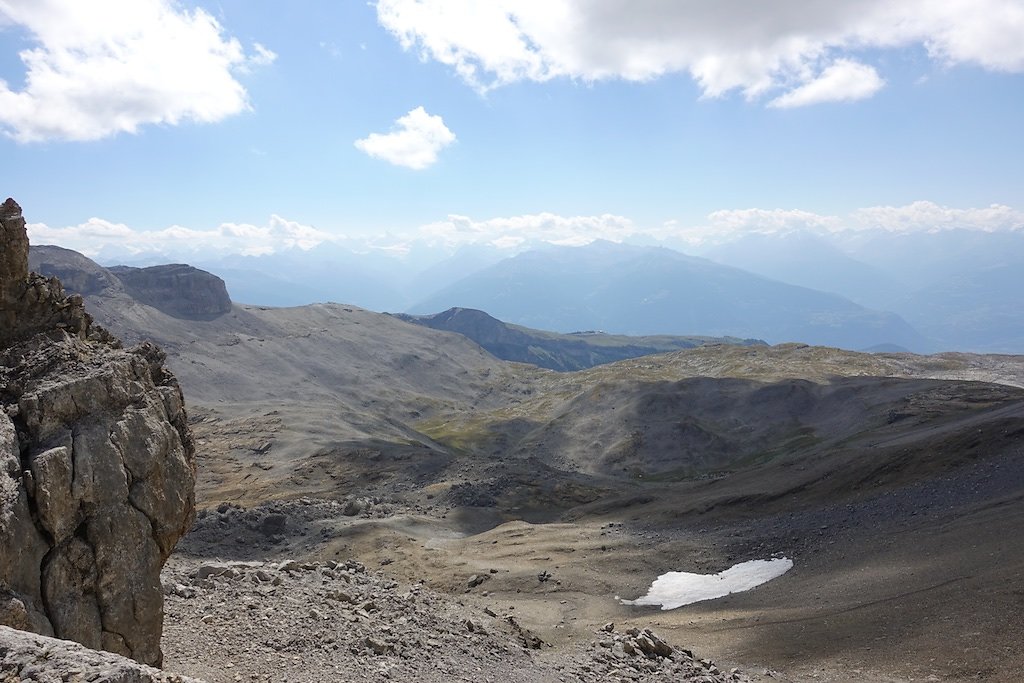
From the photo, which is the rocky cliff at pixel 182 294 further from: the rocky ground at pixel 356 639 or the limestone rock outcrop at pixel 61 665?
the limestone rock outcrop at pixel 61 665

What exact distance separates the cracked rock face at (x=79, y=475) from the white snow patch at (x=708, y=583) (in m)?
22.7

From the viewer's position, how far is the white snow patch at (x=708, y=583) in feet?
101

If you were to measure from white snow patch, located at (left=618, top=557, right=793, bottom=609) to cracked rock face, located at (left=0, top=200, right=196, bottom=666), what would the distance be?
2270 centimetres

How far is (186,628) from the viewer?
57.4 ft

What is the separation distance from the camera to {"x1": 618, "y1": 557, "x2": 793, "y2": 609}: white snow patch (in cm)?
3080

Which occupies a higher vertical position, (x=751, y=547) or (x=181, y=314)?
(x=181, y=314)

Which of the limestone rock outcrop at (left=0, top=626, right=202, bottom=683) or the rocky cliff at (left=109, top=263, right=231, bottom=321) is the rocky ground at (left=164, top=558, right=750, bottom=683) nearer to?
the limestone rock outcrop at (left=0, top=626, right=202, bottom=683)

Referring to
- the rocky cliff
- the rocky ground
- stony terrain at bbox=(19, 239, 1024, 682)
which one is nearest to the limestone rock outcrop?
the rocky ground

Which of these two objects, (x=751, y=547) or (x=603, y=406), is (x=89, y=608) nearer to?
(x=751, y=547)

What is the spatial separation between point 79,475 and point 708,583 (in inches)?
1106

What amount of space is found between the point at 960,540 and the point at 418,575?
25555 mm

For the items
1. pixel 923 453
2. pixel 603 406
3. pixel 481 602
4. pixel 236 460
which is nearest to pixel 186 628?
pixel 481 602

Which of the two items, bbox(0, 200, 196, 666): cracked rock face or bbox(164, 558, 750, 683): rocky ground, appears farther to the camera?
bbox(164, 558, 750, 683): rocky ground

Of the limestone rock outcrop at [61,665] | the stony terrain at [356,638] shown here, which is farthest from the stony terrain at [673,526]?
the limestone rock outcrop at [61,665]
